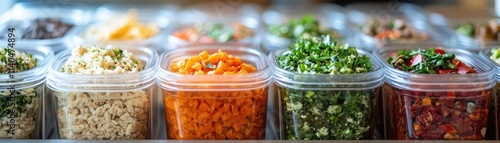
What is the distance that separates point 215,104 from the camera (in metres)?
1.52

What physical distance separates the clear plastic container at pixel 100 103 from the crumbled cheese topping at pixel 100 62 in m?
0.04

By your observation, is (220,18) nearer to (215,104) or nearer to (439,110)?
(215,104)

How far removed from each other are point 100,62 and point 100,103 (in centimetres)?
13

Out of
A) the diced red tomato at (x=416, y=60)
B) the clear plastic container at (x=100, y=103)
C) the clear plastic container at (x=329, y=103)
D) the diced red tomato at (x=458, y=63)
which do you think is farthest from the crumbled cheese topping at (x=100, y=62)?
the diced red tomato at (x=458, y=63)

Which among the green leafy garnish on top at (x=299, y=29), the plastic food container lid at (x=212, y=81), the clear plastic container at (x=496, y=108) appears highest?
the green leafy garnish on top at (x=299, y=29)

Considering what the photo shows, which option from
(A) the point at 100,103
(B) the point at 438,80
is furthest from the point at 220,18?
(B) the point at 438,80

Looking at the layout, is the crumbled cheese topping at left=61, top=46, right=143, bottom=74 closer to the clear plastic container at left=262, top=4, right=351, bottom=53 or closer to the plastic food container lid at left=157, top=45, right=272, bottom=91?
the plastic food container lid at left=157, top=45, right=272, bottom=91

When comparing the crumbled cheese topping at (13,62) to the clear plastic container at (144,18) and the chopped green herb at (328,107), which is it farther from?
the chopped green herb at (328,107)

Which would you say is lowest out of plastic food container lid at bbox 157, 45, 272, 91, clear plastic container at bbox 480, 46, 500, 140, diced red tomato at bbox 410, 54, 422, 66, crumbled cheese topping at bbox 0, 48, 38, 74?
clear plastic container at bbox 480, 46, 500, 140

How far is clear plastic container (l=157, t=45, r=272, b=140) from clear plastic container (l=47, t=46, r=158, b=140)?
73 mm

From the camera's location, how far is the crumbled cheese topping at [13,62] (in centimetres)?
160

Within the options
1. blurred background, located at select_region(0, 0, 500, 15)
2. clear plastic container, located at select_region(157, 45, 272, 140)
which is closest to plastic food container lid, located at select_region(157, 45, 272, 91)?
clear plastic container, located at select_region(157, 45, 272, 140)

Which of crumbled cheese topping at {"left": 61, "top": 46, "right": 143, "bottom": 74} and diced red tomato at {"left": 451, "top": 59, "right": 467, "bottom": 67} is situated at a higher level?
crumbled cheese topping at {"left": 61, "top": 46, "right": 143, "bottom": 74}

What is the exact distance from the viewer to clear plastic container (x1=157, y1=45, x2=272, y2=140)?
1521mm
